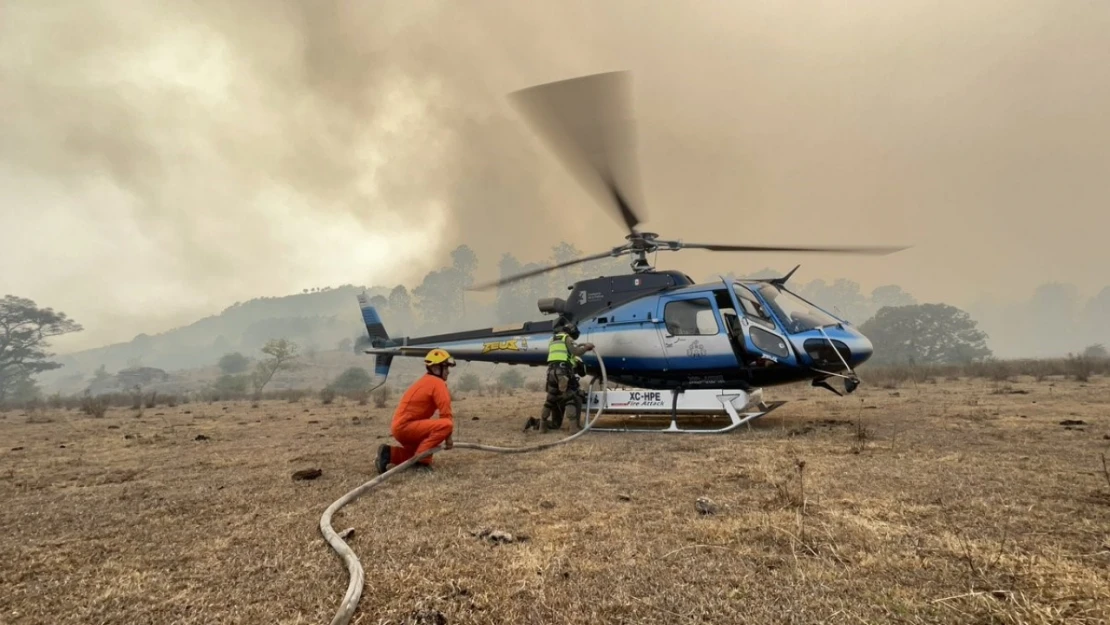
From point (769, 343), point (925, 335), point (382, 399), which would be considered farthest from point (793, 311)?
point (925, 335)

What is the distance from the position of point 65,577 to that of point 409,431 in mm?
3181

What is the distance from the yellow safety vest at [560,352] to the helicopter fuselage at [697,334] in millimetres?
758

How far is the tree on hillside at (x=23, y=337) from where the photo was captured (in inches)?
2623

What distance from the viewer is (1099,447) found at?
6.00 meters

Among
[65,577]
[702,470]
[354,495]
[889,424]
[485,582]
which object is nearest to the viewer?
[485,582]

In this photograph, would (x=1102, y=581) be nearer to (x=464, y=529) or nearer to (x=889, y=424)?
(x=464, y=529)

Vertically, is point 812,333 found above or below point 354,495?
above

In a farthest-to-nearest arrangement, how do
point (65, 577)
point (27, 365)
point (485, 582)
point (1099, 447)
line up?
point (27, 365)
point (1099, 447)
point (65, 577)
point (485, 582)

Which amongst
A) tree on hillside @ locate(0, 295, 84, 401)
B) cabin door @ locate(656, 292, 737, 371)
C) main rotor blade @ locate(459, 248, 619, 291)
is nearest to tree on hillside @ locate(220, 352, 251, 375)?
tree on hillside @ locate(0, 295, 84, 401)

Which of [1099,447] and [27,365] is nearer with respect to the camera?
[1099,447]

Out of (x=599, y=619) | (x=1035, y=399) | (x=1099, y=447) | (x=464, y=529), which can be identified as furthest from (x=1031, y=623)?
(x=1035, y=399)

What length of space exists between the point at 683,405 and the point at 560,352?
94.1 inches

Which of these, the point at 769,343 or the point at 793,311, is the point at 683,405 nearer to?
the point at 769,343

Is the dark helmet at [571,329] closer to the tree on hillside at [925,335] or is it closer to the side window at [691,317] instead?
the side window at [691,317]
